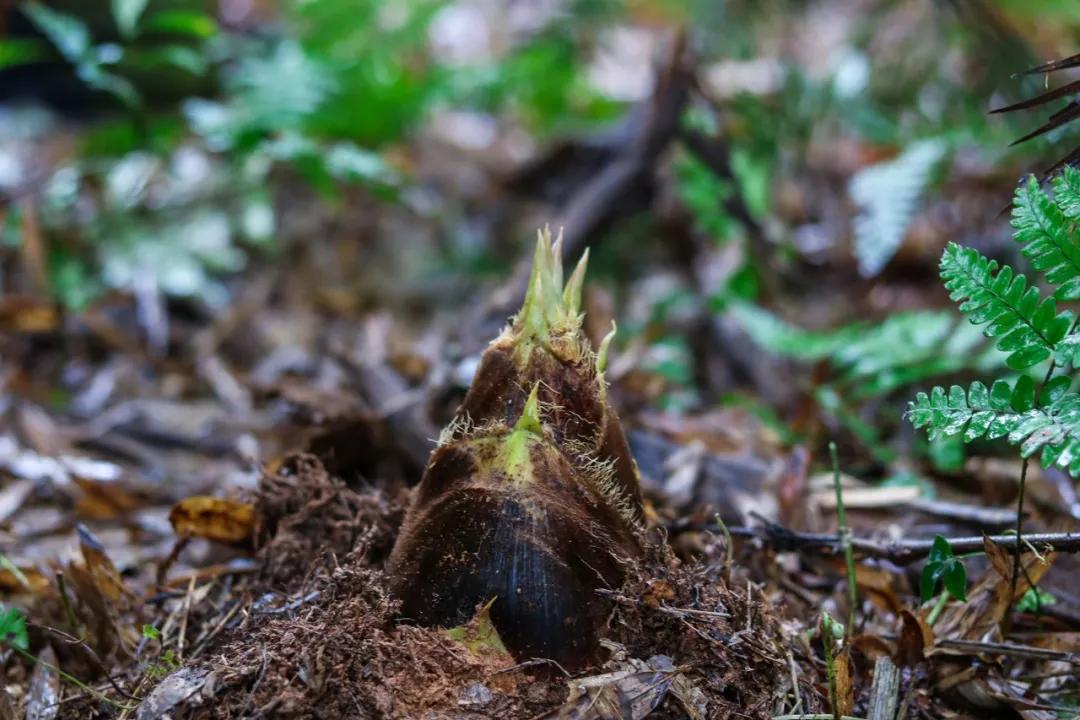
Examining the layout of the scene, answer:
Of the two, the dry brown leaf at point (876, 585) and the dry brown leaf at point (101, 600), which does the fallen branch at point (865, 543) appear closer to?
the dry brown leaf at point (876, 585)

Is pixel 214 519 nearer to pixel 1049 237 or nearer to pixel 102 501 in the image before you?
pixel 102 501

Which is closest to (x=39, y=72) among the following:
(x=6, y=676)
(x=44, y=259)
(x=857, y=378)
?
(x=44, y=259)

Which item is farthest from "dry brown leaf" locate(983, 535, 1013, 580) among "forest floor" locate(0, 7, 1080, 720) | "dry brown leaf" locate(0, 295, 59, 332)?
"dry brown leaf" locate(0, 295, 59, 332)

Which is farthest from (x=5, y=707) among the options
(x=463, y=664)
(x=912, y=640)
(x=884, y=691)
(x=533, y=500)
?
(x=912, y=640)

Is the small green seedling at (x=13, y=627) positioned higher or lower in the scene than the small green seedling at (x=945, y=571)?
lower

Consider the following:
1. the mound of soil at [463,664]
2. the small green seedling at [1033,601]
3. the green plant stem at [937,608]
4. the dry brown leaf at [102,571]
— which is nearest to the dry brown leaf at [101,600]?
the dry brown leaf at [102,571]

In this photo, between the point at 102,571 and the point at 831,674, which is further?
the point at 102,571
